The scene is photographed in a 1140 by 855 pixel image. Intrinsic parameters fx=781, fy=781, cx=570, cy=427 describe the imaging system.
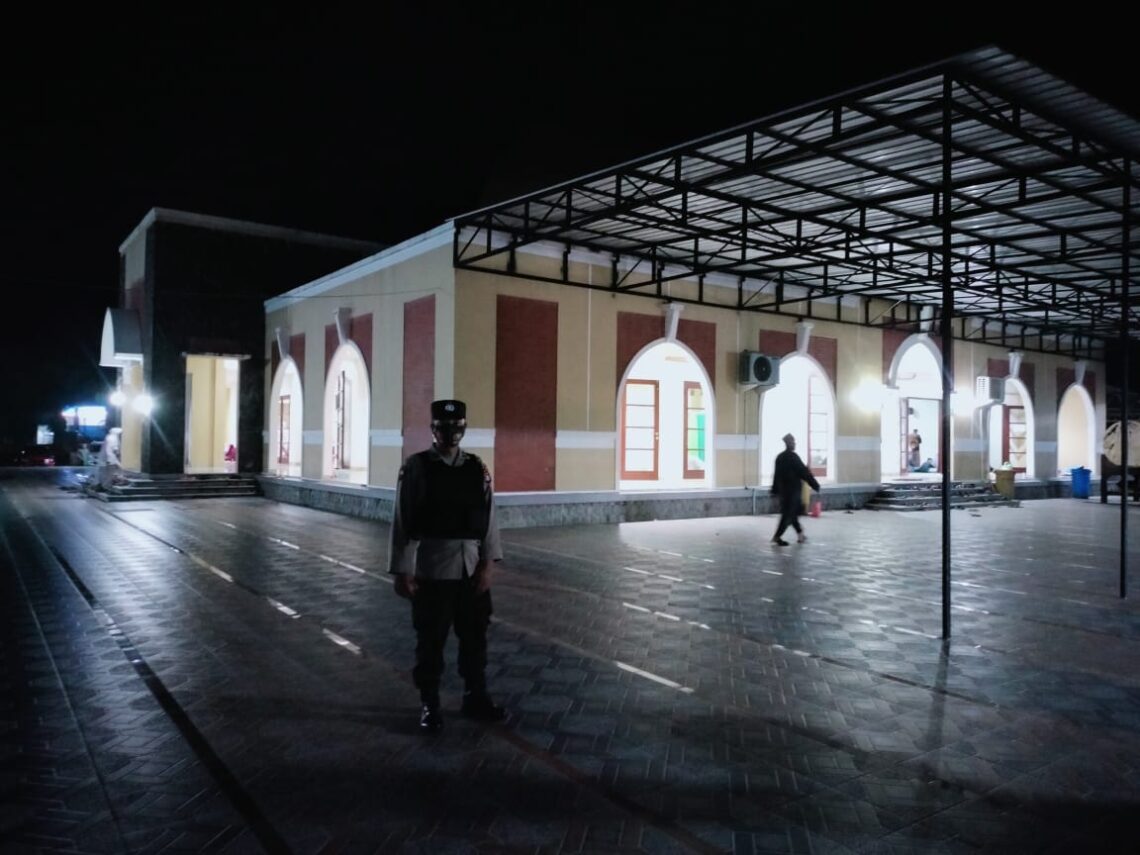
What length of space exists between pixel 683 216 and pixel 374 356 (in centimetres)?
803

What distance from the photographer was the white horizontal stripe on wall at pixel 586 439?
49.1 ft

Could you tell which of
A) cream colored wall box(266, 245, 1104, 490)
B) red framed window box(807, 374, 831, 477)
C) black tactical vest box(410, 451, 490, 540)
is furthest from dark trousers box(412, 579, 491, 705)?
red framed window box(807, 374, 831, 477)

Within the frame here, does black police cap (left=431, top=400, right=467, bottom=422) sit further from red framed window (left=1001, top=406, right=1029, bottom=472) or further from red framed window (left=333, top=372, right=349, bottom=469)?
red framed window (left=1001, top=406, right=1029, bottom=472)

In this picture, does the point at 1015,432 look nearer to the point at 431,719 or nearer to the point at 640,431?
the point at 640,431

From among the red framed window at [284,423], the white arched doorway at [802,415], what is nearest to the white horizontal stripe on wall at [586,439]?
the white arched doorway at [802,415]

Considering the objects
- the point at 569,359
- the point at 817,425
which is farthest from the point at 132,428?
the point at 817,425

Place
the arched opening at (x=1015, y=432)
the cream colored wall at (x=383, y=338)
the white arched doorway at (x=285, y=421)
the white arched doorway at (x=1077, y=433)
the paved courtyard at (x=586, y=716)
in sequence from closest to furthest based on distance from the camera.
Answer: the paved courtyard at (x=586, y=716) → the cream colored wall at (x=383, y=338) → the white arched doorway at (x=285, y=421) → the arched opening at (x=1015, y=432) → the white arched doorway at (x=1077, y=433)

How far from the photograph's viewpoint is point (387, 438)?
1598 cm

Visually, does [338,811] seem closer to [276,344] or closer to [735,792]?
[735,792]

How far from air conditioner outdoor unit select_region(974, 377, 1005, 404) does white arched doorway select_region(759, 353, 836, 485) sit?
580 cm

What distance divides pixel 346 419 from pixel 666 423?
9904 millimetres

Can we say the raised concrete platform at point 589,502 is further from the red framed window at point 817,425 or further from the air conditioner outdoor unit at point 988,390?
the air conditioner outdoor unit at point 988,390

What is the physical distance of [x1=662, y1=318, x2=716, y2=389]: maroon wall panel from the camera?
16.9m

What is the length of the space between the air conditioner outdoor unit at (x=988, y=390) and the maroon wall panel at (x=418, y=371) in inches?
654
